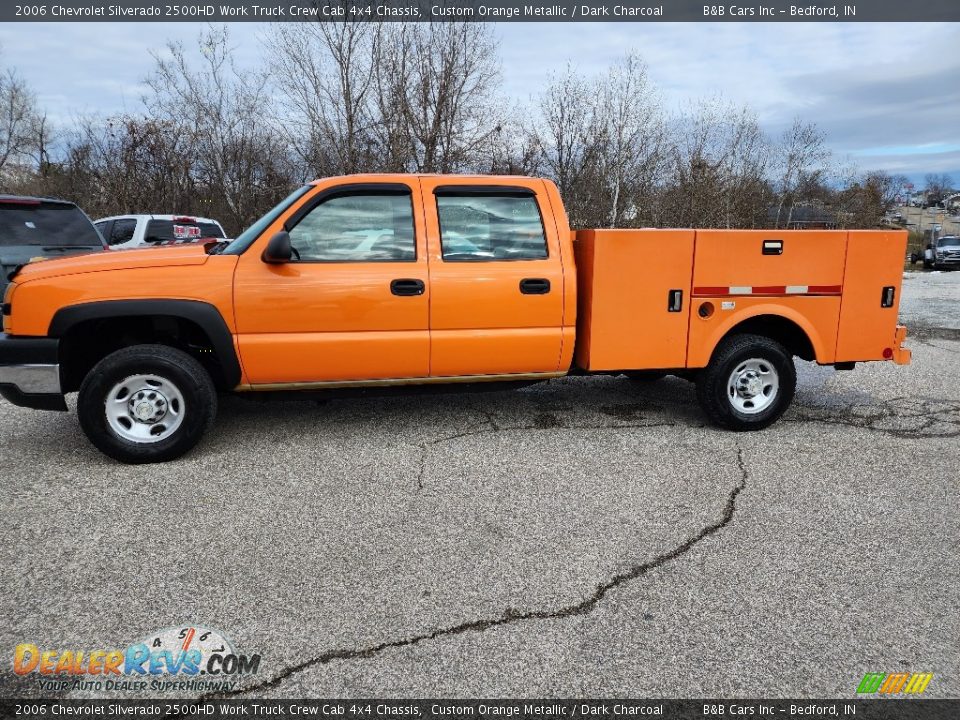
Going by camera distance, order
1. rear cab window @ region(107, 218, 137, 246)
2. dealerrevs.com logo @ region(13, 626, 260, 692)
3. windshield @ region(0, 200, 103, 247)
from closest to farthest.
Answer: dealerrevs.com logo @ region(13, 626, 260, 692) → windshield @ region(0, 200, 103, 247) → rear cab window @ region(107, 218, 137, 246)

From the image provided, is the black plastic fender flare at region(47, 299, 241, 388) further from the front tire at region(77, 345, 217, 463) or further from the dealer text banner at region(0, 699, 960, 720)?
the dealer text banner at region(0, 699, 960, 720)

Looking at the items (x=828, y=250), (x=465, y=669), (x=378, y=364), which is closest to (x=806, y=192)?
(x=828, y=250)

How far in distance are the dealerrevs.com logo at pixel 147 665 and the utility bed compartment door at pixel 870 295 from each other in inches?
194

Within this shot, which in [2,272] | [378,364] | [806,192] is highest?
[806,192]

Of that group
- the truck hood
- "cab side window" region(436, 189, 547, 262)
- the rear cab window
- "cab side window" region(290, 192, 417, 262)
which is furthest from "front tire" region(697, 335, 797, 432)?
the rear cab window

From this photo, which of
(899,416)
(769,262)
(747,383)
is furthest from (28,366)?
(899,416)

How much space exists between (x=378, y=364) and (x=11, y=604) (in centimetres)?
247

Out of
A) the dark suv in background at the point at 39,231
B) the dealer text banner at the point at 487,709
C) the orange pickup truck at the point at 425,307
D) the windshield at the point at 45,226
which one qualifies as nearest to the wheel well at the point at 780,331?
the orange pickup truck at the point at 425,307

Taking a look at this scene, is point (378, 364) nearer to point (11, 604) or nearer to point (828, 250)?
point (11, 604)

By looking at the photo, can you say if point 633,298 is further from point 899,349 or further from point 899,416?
point 899,416

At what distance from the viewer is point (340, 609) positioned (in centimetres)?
279

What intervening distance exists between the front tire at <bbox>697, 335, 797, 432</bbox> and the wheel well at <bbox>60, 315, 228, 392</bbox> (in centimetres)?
367

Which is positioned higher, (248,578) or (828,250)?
(828,250)

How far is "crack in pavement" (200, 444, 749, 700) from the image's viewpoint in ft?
7.85
